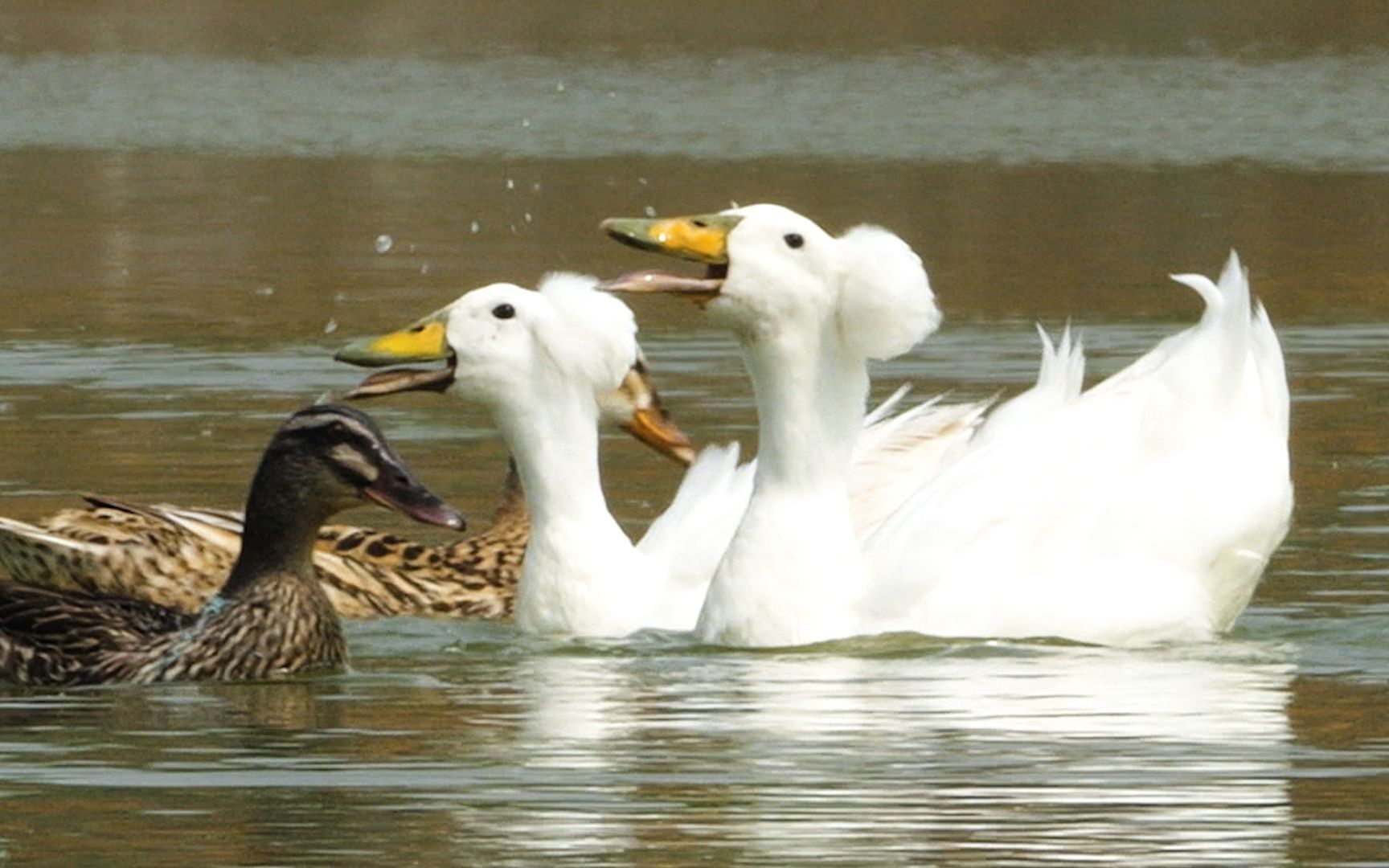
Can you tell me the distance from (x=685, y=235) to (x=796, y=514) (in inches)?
31.7

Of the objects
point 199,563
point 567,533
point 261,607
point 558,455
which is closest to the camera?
point 261,607

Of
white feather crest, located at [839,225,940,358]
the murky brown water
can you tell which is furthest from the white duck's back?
white feather crest, located at [839,225,940,358]

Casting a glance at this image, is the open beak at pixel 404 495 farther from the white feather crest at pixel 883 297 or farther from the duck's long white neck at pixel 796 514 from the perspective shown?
the white feather crest at pixel 883 297

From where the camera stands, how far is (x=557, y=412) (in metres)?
11.8

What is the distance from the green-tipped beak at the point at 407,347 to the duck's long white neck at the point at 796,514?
94 cm

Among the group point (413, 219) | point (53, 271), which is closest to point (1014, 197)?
point (413, 219)

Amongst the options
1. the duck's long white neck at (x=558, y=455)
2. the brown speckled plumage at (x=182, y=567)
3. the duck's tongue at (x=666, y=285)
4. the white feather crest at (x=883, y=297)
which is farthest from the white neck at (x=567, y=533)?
the white feather crest at (x=883, y=297)

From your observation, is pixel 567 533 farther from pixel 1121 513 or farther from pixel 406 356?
pixel 1121 513

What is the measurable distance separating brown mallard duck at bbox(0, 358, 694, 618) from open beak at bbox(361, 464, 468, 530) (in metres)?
0.94

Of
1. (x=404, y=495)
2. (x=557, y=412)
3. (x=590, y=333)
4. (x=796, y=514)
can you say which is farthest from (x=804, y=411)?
(x=404, y=495)

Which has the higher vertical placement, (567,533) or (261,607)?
(567,533)

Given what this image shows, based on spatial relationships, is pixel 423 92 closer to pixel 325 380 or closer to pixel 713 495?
pixel 325 380

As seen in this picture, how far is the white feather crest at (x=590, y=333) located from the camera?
11.6 m

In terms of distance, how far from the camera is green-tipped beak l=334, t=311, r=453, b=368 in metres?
11.6
